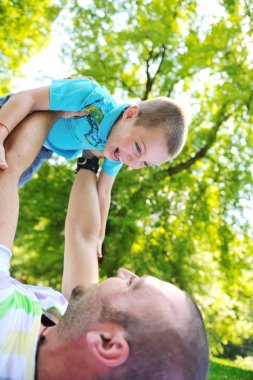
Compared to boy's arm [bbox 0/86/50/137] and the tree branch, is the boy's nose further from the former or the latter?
the tree branch

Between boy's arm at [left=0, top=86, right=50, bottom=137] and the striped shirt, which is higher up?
boy's arm at [left=0, top=86, right=50, bottom=137]

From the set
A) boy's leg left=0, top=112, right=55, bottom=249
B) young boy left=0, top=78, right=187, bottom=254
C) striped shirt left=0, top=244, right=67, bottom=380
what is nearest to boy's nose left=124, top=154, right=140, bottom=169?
young boy left=0, top=78, right=187, bottom=254

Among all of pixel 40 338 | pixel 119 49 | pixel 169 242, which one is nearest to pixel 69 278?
pixel 40 338

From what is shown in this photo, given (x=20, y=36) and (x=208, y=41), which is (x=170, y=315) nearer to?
(x=208, y=41)

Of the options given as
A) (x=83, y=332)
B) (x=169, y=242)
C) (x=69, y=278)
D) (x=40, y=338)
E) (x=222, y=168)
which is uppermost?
(x=83, y=332)

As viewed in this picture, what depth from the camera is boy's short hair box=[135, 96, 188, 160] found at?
248 centimetres

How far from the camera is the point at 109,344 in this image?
137 centimetres

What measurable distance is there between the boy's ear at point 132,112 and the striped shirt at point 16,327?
128 cm

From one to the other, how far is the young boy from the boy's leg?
0.09 m

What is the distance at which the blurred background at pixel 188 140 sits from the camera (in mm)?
9117

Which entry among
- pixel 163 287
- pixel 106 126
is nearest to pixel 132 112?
pixel 106 126

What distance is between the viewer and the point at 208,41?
9578mm

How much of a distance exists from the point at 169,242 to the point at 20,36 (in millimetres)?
6262

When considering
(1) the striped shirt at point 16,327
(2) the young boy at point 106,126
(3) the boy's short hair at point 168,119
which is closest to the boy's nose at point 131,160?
(2) the young boy at point 106,126
